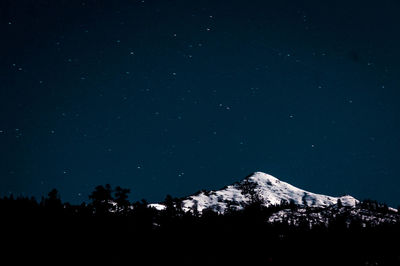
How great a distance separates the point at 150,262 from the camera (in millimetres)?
43344

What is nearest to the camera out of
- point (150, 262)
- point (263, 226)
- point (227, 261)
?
point (150, 262)

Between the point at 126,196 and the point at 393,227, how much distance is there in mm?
69183

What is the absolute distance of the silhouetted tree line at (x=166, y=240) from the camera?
136ft

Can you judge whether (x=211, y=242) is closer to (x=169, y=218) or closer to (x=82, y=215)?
(x=169, y=218)

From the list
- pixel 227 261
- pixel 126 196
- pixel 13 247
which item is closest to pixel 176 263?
pixel 227 261

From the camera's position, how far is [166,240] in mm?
55750

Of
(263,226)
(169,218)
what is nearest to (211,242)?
(169,218)

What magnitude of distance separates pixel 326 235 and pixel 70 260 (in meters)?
55.0

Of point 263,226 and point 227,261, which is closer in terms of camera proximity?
point 227,261

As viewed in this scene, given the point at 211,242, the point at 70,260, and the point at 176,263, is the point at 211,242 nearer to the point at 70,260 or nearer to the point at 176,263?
the point at 176,263

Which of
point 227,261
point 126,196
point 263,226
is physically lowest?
point 227,261

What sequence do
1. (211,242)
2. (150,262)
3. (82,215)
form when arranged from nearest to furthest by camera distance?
(150,262) → (82,215) → (211,242)

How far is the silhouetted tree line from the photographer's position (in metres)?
41.3

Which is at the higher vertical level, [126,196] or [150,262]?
[126,196]
